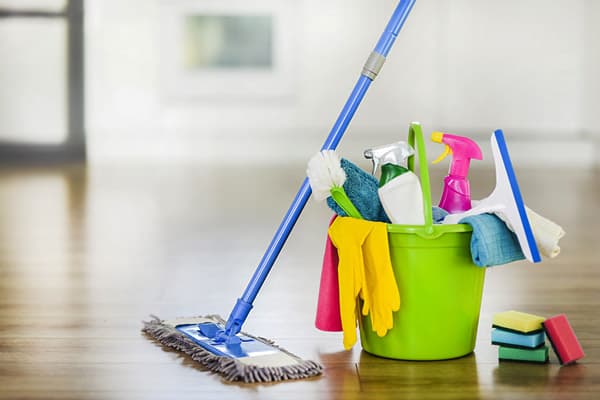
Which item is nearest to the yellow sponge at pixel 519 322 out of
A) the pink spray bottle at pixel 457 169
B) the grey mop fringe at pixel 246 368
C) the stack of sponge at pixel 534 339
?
the stack of sponge at pixel 534 339

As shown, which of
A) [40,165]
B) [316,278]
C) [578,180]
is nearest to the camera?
[316,278]

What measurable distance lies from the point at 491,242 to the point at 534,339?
0.52ft

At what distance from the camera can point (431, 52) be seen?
15.1 ft

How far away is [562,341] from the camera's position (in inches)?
51.1

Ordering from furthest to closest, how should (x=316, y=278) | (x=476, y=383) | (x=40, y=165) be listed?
(x=40, y=165), (x=316, y=278), (x=476, y=383)

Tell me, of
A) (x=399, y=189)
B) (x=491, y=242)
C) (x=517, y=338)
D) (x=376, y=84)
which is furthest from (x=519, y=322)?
(x=376, y=84)

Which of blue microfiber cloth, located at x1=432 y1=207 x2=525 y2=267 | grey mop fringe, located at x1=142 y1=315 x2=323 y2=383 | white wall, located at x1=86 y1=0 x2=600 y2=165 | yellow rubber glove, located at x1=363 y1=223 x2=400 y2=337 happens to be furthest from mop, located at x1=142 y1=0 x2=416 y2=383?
white wall, located at x1=86 y1=0 x2=600 y2=165

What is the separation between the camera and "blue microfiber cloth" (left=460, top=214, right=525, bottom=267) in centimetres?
126

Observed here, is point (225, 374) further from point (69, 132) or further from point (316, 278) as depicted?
point (69, 132)

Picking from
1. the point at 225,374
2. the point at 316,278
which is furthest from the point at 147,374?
the point at 316,278

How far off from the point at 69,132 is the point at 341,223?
3595 mm

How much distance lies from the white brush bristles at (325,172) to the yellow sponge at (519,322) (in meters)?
0.30

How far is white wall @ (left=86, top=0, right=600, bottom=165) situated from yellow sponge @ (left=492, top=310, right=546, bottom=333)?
3239 millimetres

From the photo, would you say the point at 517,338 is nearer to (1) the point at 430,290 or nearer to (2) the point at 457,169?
(1) the point at 430,290
